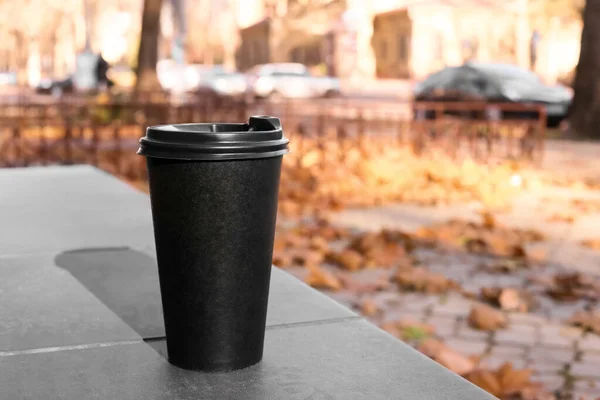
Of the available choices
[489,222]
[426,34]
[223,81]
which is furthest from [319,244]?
[426,34]

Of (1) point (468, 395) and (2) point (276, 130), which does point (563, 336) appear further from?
(2) point (276, 130)

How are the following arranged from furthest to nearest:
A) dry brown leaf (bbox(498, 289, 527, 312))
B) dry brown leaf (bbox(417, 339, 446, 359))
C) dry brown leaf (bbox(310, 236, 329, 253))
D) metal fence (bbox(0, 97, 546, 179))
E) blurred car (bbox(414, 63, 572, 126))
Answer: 1. blurred car (bbox(414, 63, 572, 126))
2. metal fence (bbox(0, 97, 546, 179))
3. dry brown leaf (bbox(310, 236, 329, 253))
4. dry brown leaf (bbox(498, 289, 527, 312))
5. dry brown leaf (bbox(417, 339, 446, 359))

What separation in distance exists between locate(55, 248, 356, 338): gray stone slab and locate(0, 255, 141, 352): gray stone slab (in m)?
0.07

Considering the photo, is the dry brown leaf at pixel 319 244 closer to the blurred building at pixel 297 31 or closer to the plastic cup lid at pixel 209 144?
the plastic cup lid at pixel 209 144

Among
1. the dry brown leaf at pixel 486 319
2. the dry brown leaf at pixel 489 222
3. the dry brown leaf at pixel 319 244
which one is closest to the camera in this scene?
the dry brown leaf at pixel 486 319

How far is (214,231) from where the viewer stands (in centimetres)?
291

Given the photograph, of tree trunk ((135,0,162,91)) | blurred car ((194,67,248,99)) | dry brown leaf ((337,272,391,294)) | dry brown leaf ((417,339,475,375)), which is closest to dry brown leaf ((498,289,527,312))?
dry brown leaf ((337,272,391,294))

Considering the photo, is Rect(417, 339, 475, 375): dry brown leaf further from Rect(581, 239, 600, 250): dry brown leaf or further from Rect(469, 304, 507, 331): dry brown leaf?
Rect(581, 239, 600, 250): dry brown leaf

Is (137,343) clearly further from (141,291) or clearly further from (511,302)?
(511,302)

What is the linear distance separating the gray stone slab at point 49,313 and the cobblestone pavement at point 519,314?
199cm

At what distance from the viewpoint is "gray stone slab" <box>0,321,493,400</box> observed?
2.85 m

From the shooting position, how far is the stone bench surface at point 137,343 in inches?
114

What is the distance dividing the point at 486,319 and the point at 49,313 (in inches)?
106

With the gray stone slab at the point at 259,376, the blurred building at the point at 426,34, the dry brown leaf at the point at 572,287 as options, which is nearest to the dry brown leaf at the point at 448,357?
the gray stone slab at the point at 259,376
